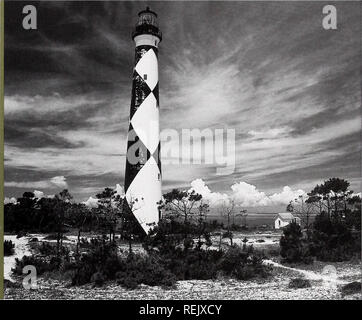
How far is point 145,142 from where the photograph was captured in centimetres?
930

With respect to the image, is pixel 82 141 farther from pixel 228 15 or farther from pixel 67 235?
pixel 228 15

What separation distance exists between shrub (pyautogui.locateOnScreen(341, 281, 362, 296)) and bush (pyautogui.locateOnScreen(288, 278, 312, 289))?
23.5 inches

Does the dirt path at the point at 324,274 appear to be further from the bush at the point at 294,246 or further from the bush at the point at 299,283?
the bush at the point at 294,246

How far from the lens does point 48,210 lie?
28.2 feet

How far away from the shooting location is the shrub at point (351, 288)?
22.4 ft

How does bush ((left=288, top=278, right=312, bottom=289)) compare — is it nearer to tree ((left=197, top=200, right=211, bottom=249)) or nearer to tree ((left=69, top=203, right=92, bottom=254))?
tree ((left=197, top=200, right=211, bottom=249))

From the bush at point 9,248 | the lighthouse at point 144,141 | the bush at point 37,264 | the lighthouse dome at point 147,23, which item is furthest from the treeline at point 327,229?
the bush at point 9,248

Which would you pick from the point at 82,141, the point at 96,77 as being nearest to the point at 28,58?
the point at 96,77

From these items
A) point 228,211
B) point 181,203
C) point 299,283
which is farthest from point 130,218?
point 299,283

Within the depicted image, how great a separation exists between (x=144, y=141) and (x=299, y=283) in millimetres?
4792

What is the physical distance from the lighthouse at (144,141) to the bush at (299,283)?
351cm

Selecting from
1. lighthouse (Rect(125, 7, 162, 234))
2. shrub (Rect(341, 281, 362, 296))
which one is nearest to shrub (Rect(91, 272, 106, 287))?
lighthouse (Rect(125, 7, 162, 234))

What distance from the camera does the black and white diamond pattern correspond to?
919cm

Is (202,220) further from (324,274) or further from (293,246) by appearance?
(324,274)
